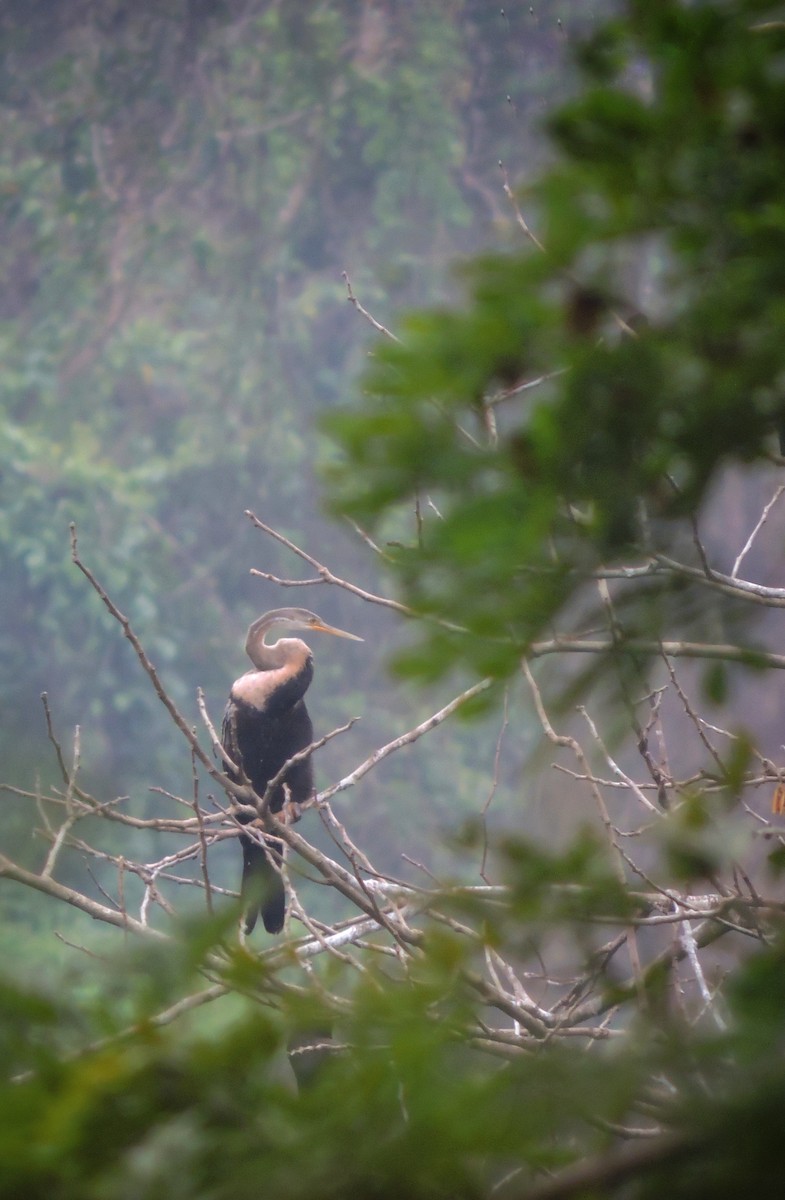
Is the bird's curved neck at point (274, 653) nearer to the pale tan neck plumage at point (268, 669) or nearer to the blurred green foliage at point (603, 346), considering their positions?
the pale tan neck plumage at point (268, 669)

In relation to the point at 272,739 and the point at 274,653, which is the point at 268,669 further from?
the point at 272,739

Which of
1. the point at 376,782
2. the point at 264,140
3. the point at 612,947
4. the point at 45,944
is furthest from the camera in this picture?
the point at 264,140

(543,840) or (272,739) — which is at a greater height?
(543,840)

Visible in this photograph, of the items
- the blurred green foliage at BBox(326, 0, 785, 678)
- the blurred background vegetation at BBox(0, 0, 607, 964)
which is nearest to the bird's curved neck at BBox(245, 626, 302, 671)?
the blurred green foliage at BBox(326, 0, 785, 678)

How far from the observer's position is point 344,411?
59 cm

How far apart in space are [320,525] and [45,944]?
105 inches

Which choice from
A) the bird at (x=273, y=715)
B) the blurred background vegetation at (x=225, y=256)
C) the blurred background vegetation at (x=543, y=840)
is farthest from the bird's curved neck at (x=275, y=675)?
the blurred background vegetation at (x=225, y=256)

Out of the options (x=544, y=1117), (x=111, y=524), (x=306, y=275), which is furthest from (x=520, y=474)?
(x=306, y=275)

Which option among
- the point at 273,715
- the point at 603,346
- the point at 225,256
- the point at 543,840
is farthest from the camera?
the point at 225,256

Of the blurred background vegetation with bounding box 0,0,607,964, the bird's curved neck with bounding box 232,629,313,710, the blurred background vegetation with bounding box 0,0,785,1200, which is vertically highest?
the blurred background vegetation with bounding box 0,0,785,1200

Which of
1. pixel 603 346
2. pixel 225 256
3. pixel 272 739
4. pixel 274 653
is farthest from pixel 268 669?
pixel 225 256

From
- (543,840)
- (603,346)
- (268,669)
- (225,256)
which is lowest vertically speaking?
(225,256)

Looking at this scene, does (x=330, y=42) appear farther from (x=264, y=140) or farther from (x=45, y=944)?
(x=45, y=944)

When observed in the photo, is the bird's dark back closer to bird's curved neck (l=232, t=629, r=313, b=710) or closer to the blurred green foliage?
bird's curved neck (l=232, t=629, r=313, b=710)
